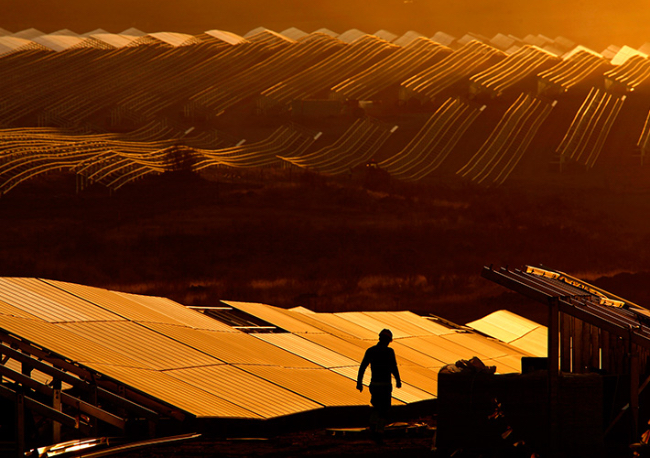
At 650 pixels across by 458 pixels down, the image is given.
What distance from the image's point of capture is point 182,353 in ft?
50.4

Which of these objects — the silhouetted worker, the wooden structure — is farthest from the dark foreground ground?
the wooden structure

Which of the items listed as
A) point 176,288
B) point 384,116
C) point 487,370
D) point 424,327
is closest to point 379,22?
point 384,116

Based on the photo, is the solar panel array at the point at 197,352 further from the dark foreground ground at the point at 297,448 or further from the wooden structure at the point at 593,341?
the wooden structure at the point at 593,341

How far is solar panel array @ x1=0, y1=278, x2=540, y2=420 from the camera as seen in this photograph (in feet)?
42.0

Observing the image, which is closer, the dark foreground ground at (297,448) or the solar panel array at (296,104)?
the dark foreground ground at (297,448)

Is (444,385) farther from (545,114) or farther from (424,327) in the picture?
(545,114)

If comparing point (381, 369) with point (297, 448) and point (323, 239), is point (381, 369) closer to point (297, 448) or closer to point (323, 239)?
point (297, 448)

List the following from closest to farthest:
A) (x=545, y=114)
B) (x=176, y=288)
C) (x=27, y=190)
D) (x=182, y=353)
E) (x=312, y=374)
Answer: (x=182, y=353) < (x=312, y=374) < (x=176, y=288) < (x=27, y=190) < (x=545, y=114)

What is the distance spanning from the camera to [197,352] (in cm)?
1570

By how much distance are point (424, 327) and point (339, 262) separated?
21.5 meters

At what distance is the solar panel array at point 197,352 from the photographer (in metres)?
12.8

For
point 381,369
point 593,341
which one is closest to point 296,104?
point 593,341

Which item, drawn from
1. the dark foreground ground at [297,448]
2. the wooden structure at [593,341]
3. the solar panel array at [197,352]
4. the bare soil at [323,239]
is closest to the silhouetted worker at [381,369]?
the dark foreground ground at [297,448]

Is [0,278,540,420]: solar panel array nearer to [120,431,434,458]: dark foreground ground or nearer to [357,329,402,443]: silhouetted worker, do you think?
[120,431,434,458]: dark foreground ground
